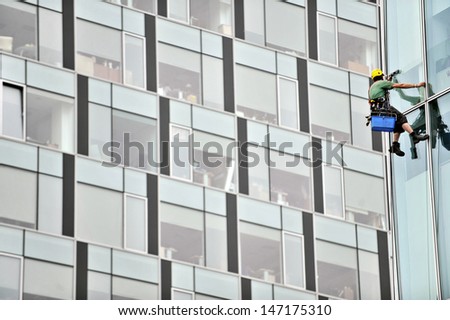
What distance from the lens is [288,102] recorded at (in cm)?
6881

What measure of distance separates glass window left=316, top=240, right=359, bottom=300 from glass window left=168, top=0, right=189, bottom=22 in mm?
10554

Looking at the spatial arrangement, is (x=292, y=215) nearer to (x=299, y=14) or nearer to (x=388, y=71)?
(x=299, y=14)

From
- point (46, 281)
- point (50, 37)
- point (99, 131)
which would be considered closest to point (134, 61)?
point (99, 131)

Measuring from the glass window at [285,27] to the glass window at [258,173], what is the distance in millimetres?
4896

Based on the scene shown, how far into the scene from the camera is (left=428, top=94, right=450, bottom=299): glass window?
3547 centimetres

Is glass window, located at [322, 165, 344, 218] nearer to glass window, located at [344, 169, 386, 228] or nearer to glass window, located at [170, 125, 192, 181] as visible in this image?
glass window, located at [344, 169, 386, 228]

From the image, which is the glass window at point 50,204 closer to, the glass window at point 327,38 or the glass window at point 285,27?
the glass window at point 285,27

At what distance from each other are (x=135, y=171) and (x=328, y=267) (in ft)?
30.9

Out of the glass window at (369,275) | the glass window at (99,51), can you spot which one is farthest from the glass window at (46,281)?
the glass window at (369,275)

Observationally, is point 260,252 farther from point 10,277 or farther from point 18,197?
point 10,277

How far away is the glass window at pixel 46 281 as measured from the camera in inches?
2304

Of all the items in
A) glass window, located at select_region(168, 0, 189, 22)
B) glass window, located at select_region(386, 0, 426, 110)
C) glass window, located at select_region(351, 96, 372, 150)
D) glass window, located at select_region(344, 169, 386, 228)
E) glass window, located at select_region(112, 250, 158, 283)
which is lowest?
glass window, located at select_region(386, 0, 426, 110)

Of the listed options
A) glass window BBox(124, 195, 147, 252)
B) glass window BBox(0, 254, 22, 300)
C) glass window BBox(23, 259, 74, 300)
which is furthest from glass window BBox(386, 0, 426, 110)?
glass window BBox(124, 195, 147, 252)

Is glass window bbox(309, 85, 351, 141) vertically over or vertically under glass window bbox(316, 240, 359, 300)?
over
